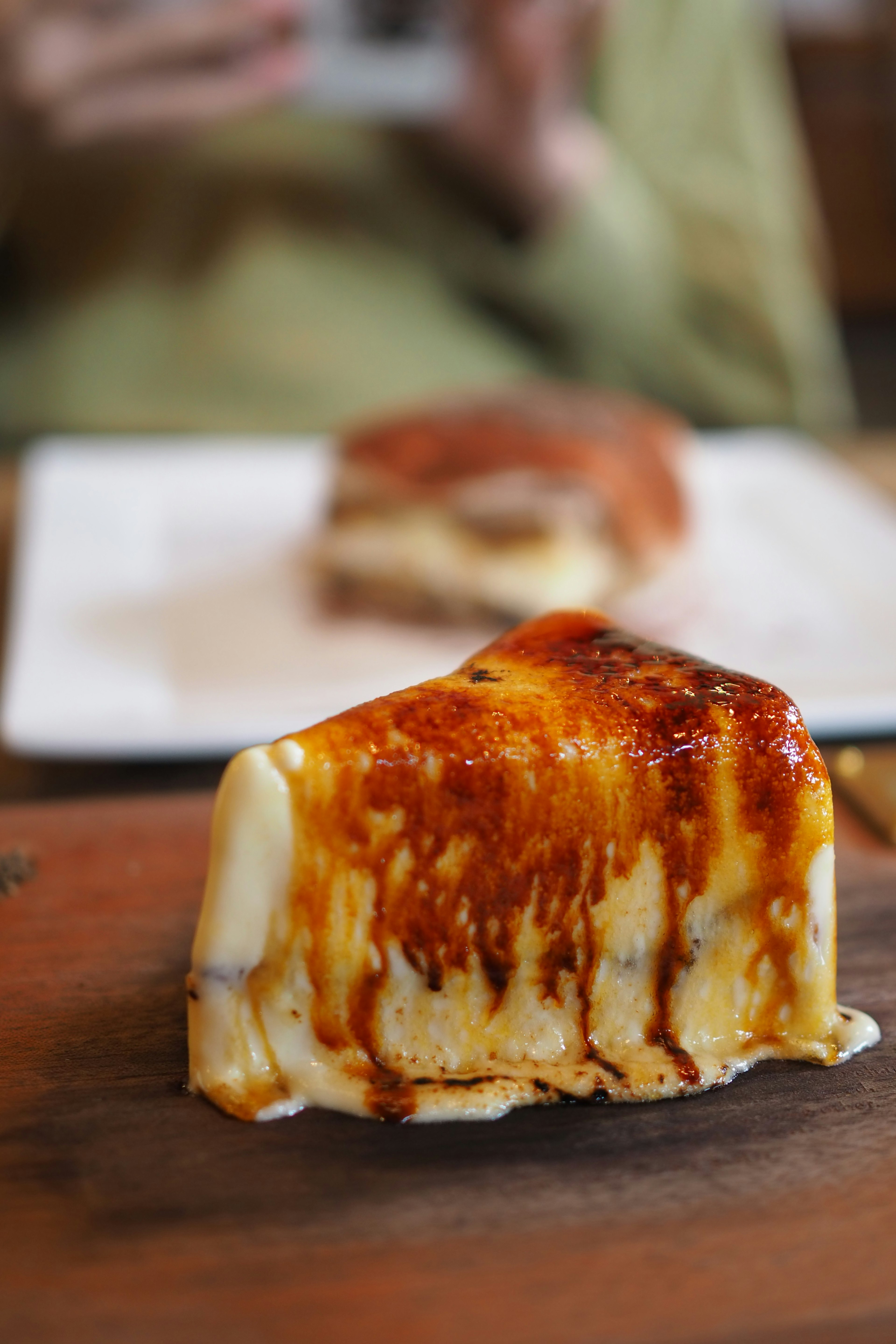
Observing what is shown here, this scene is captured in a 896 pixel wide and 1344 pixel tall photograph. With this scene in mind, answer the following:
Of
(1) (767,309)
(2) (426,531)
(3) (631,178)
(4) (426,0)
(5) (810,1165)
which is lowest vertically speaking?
(5) (810,1165)

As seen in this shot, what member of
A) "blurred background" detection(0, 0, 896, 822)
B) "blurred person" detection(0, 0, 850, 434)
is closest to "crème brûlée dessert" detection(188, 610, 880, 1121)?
"blurred background" detection(0, 0, 896, 822)

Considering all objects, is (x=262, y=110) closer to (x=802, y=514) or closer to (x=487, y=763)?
(x=802, y=514)

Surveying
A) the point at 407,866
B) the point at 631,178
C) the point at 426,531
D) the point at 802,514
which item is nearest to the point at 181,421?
the point at 426,531

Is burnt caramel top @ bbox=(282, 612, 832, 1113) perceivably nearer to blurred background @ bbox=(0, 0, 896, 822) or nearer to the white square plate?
the white square plate

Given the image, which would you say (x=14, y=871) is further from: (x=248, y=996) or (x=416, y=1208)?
(x=416, y=1208)

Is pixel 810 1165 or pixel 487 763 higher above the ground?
pixel 487 763

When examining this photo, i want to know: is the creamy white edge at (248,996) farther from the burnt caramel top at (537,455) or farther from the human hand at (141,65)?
the human hand at (141,65)
